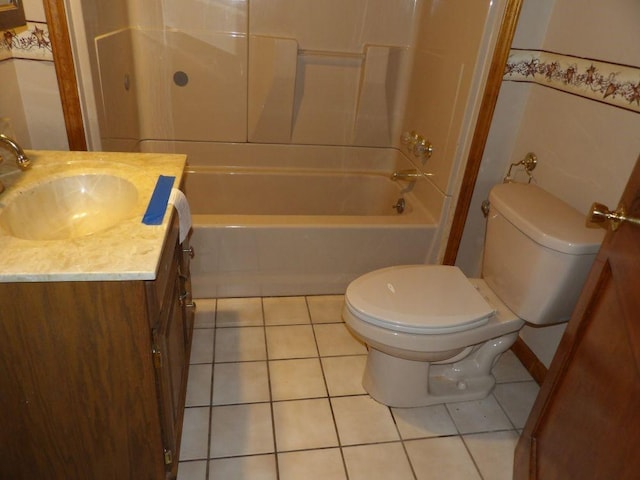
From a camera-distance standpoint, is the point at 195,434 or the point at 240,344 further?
the point at 240,344

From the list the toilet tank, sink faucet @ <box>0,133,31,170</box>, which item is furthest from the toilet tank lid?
sink faucet @ <box>0,133,31,170</box>

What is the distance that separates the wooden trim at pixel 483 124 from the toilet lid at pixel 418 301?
0.41 metres

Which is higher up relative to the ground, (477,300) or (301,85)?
(301,85)

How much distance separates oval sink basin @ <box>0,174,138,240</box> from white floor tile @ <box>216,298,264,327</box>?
33.8 inches

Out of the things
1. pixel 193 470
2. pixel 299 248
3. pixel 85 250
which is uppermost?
pixel 85 250

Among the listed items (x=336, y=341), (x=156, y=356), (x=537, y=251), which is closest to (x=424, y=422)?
(x=336, y=341)

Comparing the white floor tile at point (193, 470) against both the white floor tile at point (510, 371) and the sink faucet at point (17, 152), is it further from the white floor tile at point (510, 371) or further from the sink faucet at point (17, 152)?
the white floor tile at point (510, 371)

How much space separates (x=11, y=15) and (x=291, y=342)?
4.75ft

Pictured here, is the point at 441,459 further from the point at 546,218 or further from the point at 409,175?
the point at 409,175

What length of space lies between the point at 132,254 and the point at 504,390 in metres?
1.54

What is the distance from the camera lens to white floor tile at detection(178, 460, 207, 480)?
53.8 inches

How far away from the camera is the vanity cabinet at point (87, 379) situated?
91cm

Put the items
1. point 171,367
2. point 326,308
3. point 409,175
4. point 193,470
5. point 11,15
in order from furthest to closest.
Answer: point 409,175, point 326,308, point 193,470, point 171,367, point 11,15

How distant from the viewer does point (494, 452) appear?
5.03 ft
